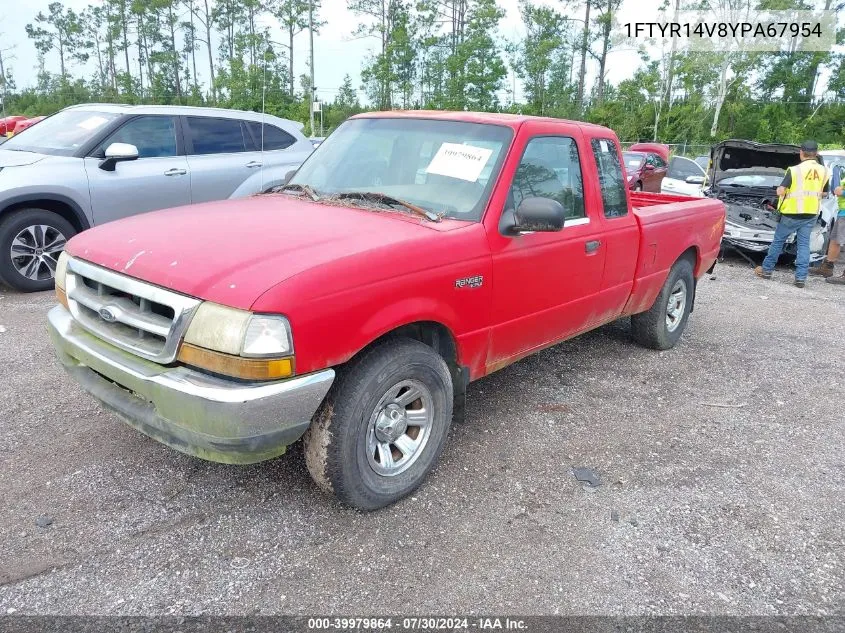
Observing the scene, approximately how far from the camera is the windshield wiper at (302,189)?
12.0ft

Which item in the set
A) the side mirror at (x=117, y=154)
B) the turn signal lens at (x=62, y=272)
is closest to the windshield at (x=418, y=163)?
the turn signal lens at (x=62, y=272)

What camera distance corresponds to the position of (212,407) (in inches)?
92.1

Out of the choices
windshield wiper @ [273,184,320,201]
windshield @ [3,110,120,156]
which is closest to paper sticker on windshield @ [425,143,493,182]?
windshield wiper @ [273,184,320,201]

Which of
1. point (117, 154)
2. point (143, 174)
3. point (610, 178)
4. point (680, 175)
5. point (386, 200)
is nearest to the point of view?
point (386, 200)

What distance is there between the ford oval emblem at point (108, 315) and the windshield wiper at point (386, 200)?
1.41 metres

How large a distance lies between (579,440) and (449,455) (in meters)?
0.87

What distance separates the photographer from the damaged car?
9.70m

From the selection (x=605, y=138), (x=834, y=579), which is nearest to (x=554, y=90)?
(x=605, y=138)

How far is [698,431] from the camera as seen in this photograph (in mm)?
4066

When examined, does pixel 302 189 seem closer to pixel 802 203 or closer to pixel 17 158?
pixel 17 158

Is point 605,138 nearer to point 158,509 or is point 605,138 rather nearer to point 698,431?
point 698,431

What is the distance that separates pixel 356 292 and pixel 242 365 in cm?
55

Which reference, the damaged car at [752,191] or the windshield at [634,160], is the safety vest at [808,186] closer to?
the damaged car at [752,191]

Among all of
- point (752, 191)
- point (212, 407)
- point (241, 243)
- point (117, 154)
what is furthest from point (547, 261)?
point (752, 191)
